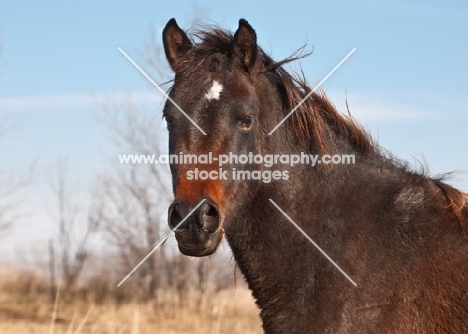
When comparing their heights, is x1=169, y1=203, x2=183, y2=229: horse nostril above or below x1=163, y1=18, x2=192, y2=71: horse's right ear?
below

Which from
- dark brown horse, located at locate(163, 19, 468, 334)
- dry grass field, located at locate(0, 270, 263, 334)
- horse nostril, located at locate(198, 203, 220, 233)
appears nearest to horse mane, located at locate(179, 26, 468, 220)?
dark brown horse, located at locate(163, 19, 468, 334)

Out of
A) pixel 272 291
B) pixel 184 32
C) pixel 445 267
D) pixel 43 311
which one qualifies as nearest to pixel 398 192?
pixel 445 267

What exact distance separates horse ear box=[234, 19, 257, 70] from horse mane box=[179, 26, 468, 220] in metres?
0.08

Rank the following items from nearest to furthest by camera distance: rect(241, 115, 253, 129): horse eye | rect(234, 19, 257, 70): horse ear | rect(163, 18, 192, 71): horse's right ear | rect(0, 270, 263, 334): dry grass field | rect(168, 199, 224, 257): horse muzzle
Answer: rect(168, 199, 224, 257): horse muzzle
rect(241, 115, 253, 129): horse eye
rect(234, 19, 257, 70): horse ear
rect(163, 18, 192, 71): horse's right ear
rect(0, 270, 263, 334): dry grass field

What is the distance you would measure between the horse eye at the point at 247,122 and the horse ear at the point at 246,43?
443mm

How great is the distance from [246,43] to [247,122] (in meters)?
0.67

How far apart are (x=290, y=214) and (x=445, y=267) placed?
43.4 inches

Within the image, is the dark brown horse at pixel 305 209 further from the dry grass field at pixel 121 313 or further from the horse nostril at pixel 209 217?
the dry grass field at pixel 121 313

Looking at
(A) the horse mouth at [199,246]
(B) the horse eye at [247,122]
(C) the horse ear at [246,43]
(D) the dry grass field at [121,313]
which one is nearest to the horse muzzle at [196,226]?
(A) the horse mouth at [199,246]

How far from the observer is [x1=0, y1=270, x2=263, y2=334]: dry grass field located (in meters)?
11.3

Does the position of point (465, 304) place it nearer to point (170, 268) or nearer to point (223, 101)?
point (223, 101)

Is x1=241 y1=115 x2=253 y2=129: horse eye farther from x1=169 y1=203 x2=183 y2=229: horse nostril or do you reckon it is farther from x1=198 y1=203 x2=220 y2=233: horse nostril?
x1=169 y1=203 x2=183 y2=229: horse nostril

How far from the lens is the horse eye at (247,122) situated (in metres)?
4.70

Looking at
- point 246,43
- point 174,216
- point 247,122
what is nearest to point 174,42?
point 246,43
